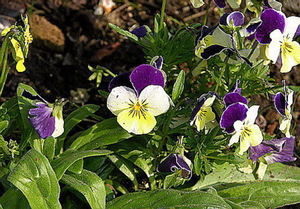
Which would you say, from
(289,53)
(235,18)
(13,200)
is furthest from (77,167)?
(289,53)

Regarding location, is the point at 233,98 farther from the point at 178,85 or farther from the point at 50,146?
the point at 50,146

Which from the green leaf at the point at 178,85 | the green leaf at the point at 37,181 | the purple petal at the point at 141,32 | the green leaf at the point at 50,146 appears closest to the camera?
the green leaf at the point at 37,181

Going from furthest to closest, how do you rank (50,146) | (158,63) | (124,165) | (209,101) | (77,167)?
(124,165) → (50,146) → (77,167) → (158,63) → (209,101)

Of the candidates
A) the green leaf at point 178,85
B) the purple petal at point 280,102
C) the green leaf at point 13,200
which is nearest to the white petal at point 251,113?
the purple petal at point 280,102

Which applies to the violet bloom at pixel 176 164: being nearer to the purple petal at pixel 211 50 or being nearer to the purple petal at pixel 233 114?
the purple petal at pixel 233 114

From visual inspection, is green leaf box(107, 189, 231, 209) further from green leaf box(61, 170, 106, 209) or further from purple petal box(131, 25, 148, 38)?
purple petal box(131, 25, 148, 38)

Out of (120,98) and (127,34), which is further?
(127,34)

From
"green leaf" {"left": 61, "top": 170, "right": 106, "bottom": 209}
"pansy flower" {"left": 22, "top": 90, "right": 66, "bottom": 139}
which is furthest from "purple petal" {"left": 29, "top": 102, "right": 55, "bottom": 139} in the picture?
"green leaf" {"left": 61, "top": 170, "right": 106, "bottom": 209}
